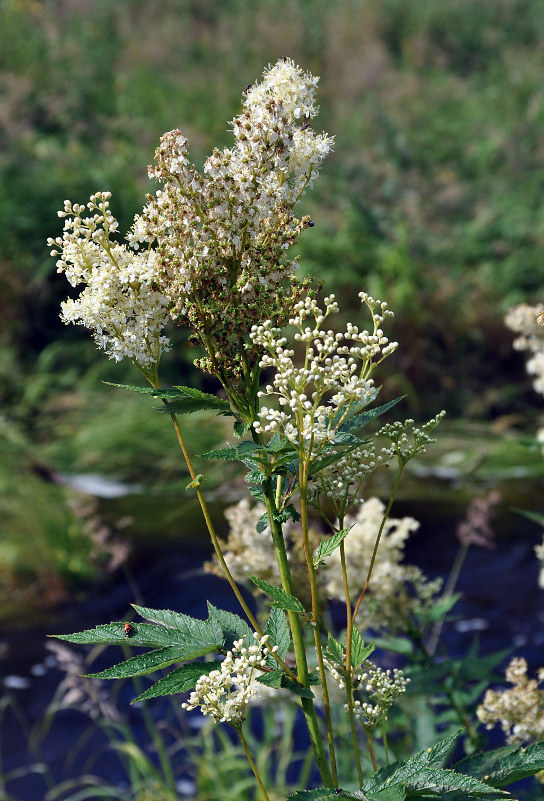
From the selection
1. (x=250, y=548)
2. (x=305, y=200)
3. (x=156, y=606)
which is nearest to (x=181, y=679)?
(x=250, y=548)

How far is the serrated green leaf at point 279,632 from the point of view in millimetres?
1324

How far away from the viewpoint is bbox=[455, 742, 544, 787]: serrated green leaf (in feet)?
4.19

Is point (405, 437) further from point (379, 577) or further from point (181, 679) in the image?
point (379, 577)

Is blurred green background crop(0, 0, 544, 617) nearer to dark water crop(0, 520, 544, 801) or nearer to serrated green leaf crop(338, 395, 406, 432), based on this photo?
dark water crop(0, 520, 544, 801)

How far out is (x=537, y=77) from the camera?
1174 cm

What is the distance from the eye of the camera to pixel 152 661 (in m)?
1.21

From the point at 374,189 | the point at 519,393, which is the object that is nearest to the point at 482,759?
the point at 519,393

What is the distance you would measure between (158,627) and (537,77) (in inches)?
475

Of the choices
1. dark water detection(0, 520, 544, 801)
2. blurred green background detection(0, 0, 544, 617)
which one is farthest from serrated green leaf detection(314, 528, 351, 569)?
dark water detection(0, 520, 544, 801)

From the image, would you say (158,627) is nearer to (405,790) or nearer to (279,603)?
(279,603)

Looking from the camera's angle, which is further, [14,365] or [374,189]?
[374,189]

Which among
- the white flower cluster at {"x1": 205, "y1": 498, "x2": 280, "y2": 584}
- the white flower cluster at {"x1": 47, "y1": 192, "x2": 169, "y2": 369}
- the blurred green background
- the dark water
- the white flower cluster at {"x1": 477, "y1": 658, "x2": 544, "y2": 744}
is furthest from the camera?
the blurred green background

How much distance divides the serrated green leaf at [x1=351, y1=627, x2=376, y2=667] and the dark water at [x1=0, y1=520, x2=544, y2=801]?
2.44 metres

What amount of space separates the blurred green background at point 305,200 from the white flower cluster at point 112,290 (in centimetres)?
200
